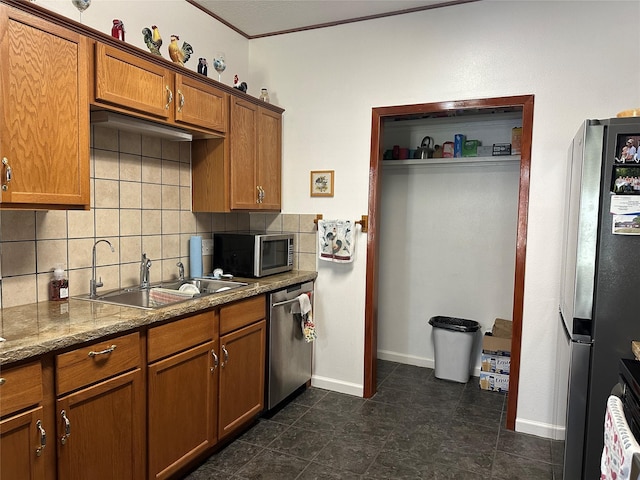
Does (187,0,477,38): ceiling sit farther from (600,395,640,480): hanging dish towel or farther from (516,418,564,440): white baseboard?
(516,418,564,440): white baseboard

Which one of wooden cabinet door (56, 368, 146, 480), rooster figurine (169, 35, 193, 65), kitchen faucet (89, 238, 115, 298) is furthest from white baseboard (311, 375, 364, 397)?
rooster figurine (169, 35, 193, 65)

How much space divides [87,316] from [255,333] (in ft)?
3.49

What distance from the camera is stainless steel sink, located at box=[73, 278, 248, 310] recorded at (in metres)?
2.33

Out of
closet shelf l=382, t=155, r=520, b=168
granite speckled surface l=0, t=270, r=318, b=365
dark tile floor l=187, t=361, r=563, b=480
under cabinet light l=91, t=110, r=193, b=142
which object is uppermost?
closet shelf l=382, t=155, r=520, b=168

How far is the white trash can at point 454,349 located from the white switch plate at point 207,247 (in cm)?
192

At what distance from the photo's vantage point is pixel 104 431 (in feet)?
5.71

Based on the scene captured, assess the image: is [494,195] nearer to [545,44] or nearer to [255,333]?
[545,44]

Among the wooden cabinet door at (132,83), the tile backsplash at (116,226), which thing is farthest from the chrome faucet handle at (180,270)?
the wooden cabinet door at (132,83)

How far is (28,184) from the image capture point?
1.69 meters

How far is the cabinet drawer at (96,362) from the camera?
156 cm

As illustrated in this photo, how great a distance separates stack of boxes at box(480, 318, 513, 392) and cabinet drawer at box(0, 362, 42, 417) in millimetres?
2964

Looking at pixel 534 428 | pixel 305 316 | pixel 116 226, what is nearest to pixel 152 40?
pixel 116 226

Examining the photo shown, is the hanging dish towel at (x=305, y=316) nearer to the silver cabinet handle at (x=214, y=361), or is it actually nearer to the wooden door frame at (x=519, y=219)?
the wooden door frame at (x=519, y=219)

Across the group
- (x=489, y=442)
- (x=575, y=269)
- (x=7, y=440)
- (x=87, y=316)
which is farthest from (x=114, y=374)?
(x=489, y=442)
